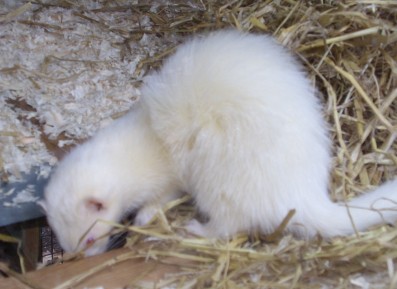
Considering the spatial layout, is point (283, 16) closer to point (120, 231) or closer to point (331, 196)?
point (331, 196)

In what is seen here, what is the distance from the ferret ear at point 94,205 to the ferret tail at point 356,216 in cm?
85

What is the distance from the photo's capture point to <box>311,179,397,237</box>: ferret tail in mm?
2176

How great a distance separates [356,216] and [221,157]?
565mm

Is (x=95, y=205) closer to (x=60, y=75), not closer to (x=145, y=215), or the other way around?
(x=145, y=215)

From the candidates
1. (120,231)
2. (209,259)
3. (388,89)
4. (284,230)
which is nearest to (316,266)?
(284,230)

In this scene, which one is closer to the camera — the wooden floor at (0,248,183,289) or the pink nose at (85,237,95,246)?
the wooden floor at (0,248,183,289)

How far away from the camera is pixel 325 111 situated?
263 cm

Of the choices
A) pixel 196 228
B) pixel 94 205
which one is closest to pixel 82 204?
pixel 94 205

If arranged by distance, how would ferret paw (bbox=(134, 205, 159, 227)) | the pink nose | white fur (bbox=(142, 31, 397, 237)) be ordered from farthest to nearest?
ferret paw (bbox=(134, 205, 159, 227)) < the pink nose < white fur (bbox=(142, 31, 397, 237))

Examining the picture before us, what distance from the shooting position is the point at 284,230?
221 centimetres

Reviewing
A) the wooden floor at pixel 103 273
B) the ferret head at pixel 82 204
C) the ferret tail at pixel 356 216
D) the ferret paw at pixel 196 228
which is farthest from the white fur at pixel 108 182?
the ferret tail at pixel 356 216

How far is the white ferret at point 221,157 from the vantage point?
218 cm

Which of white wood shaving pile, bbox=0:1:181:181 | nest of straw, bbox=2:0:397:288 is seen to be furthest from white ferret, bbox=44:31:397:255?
white wood shaving pile, bbox=0:1:181:181

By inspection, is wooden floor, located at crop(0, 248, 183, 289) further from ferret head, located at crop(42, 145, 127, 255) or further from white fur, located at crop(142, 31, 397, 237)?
white fur, located at crop(142, 31, 397, 237)
